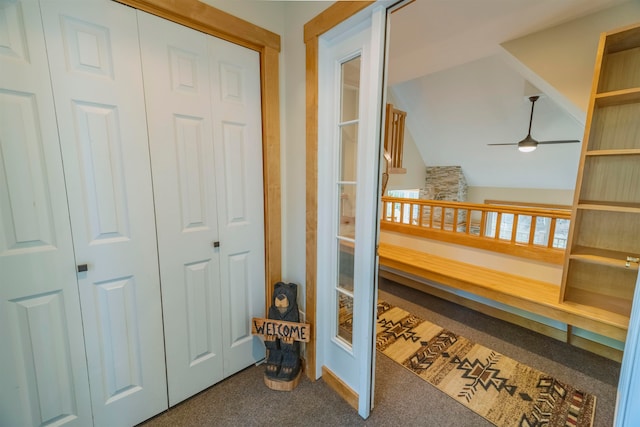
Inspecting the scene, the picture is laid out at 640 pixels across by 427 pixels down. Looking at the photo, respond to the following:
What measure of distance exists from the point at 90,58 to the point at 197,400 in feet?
6.06

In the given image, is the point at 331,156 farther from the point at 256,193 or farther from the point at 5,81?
the point at 5,81

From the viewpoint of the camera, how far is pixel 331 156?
150 cm

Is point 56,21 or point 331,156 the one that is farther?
point 331,156

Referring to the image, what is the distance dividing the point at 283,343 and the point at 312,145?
1.26 metres

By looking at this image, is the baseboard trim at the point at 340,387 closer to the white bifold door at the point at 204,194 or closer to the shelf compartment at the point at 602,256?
the white bifold door at the point at 204,194

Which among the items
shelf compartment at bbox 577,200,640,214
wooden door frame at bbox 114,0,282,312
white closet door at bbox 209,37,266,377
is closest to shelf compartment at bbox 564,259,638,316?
shelf compartment at bbox 577,200,640,214

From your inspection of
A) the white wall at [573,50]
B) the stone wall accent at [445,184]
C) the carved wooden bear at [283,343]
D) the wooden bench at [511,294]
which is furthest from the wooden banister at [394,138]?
the stone wall accent at [445,184]

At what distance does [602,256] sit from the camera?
5.47ft

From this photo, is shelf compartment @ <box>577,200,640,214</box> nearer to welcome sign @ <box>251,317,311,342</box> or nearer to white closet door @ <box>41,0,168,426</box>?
welcome sign @ <box>251,317,311,342</box>

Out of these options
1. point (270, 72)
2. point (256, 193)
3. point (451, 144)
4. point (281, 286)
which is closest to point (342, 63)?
point (270, 72)

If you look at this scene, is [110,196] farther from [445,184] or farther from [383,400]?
[445,184]

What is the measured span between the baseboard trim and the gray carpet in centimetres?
3

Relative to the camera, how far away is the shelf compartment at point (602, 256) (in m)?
1.57

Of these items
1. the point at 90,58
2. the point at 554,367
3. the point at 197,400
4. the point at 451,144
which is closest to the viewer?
the point at 90,58
